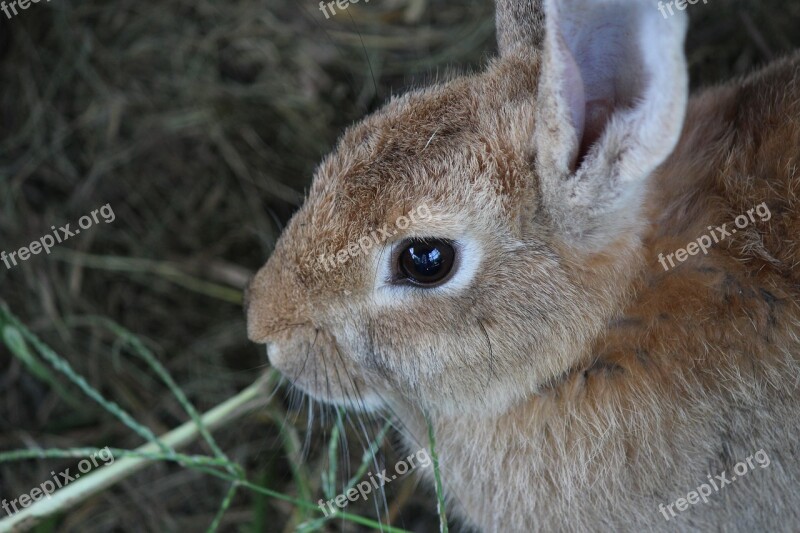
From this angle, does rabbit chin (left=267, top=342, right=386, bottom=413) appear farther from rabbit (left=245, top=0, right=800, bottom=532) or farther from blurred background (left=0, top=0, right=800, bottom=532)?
blurred background (left=0, top=0, right=800, bottom=532)

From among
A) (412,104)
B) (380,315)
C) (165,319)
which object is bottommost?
(380,315)

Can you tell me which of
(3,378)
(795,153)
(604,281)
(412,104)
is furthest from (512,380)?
(3,378)

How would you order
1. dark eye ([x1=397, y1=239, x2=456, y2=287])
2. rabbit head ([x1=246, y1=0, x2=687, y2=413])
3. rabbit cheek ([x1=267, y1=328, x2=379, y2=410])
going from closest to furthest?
rabbit head ([x1=246, y1=0, x2=687, y2=413]) < dark eye ([x1=397, y1=239, x2=456, y2=287]) < rabbit cheek ([x1=267, y1=328, x2=379, y2=410])

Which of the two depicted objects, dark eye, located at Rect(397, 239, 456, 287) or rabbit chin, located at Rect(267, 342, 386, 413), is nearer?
dark eye, located at Rect(397, 239, 456, 287)

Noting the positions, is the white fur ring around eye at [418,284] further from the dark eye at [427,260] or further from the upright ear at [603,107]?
the upright ear at [603,107]

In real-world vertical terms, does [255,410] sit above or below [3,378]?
below

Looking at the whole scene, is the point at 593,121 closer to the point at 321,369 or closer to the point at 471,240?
the point at 471,240

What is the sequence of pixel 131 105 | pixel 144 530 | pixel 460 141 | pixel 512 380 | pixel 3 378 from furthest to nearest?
pixel 131 105, pixel 3 378, pixel 144 530, pixel 512 380, pixel 460 141

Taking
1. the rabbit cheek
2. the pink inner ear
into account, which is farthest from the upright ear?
the rabbit cheek

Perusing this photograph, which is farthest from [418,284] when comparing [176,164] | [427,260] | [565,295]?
[176,164]

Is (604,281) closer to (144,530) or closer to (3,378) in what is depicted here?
(144,530)
